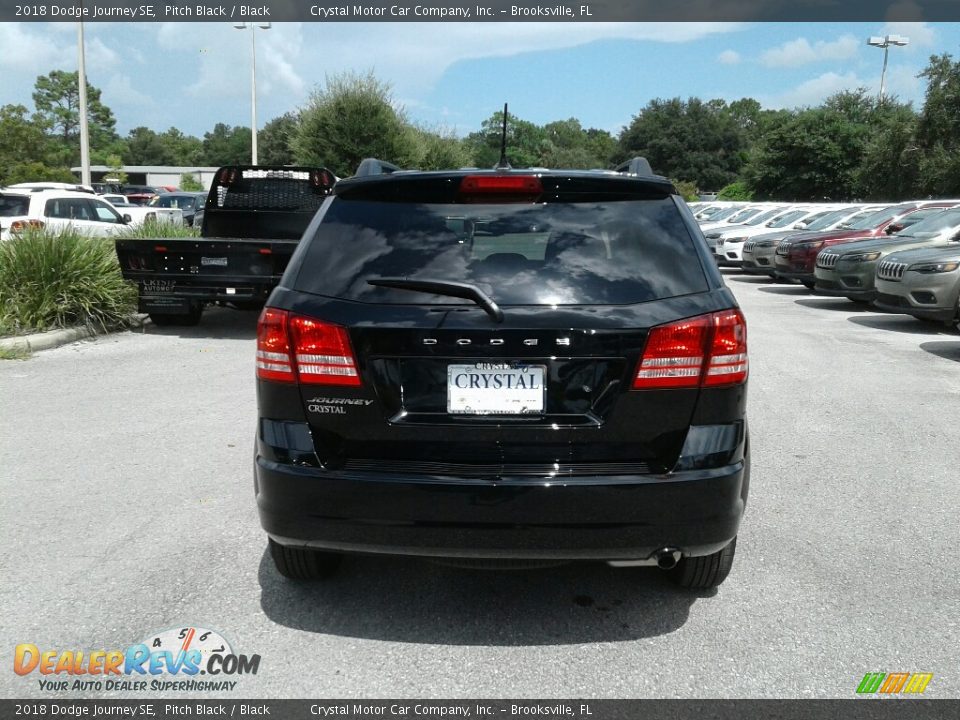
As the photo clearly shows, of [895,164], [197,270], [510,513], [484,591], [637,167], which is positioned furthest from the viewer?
[895,164]

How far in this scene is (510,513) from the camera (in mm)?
3148

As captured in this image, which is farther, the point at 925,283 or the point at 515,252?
the point at 925,283

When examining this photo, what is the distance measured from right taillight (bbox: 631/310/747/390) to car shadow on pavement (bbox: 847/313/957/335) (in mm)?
10624

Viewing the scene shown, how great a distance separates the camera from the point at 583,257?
334 cm

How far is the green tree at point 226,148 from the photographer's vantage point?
448 ft

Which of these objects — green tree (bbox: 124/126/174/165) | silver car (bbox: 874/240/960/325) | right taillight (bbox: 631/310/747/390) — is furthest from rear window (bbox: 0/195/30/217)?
green tree (bbox: 124/126/174/165)

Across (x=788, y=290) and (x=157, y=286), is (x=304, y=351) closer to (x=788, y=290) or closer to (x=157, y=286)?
(x=157, y=286)

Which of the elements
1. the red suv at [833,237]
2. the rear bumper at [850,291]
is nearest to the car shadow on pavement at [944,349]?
the rear bumper at [850,291]

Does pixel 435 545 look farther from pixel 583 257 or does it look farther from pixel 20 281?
pixel 20 281

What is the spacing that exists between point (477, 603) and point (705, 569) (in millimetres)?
960

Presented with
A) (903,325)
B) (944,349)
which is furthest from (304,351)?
(903,325)

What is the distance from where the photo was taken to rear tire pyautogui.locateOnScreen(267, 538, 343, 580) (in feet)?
12.3

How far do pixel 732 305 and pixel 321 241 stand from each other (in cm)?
157

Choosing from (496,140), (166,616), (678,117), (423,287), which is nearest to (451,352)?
(423,287)
